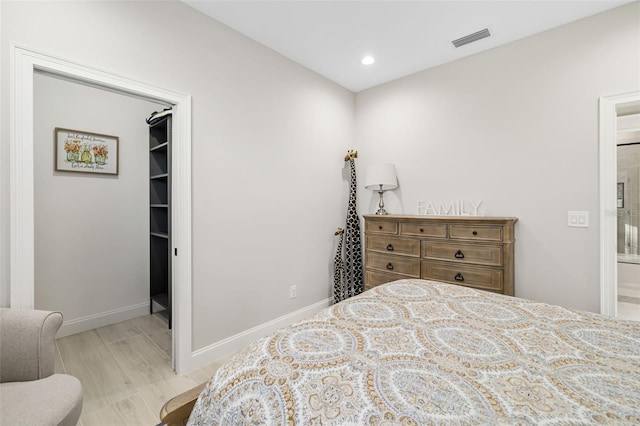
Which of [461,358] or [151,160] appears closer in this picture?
[461,358]

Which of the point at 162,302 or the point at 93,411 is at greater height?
the point at 162,302

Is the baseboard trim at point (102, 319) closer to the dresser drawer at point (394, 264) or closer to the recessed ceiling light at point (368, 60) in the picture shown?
the dresser drawer at point (394, 264)

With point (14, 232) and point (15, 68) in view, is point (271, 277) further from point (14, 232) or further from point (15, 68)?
point (15, 68)

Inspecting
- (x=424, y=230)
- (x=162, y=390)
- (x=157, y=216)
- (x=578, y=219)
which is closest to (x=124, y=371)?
(x=162, y=390)

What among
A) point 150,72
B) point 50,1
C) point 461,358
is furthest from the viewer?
point 150,72

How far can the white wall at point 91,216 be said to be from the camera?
272 cm

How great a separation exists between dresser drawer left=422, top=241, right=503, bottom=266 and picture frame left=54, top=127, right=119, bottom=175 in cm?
337

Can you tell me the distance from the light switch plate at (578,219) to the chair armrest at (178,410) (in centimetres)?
290

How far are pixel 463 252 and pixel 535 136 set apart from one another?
119 cm

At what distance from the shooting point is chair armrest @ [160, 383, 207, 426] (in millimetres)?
975

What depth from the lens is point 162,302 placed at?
3252mm

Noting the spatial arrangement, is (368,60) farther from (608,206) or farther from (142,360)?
(142,360)

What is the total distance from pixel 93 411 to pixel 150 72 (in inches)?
86.7

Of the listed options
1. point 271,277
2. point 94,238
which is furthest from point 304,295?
point 94,238
